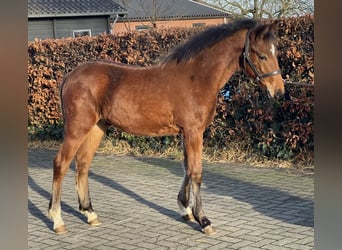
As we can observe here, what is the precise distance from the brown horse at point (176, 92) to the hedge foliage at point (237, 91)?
8.80ft

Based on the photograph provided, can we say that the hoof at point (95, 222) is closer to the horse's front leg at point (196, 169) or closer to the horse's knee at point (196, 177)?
the horse's front leg at point (196, 169)

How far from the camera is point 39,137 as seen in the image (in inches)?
448

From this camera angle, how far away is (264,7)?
58.9ft

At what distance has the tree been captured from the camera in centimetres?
1418

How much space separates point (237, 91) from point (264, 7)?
34.4 ft

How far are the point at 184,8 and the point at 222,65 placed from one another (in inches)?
1554

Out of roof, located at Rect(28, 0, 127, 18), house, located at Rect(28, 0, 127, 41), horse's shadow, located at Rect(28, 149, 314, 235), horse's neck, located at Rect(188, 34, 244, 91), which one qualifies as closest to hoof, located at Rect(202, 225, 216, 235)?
horse's shadow, located at Rect(28, 149, 314, 235)

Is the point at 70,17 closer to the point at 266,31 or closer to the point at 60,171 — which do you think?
the point at 60,171

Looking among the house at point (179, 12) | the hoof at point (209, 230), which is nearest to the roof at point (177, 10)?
the house at point (179, 12)

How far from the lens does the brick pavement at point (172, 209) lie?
4375 millimetres

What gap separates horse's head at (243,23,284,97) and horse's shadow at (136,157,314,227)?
4.61 feet
